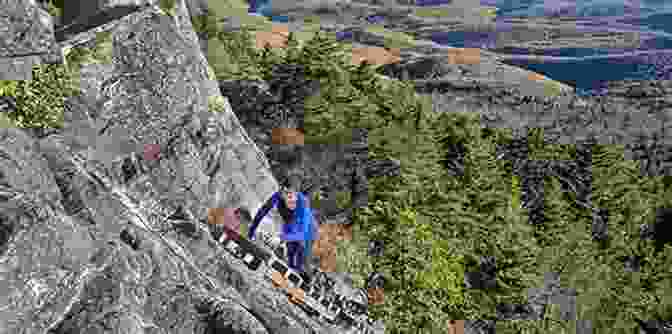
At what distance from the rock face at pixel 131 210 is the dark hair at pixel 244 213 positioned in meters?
0.30

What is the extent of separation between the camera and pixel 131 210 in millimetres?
15672

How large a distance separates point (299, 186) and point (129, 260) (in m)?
25.0

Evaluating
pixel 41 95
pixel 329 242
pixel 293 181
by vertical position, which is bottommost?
pixel 329 242

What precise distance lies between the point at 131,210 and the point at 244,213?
436 inches

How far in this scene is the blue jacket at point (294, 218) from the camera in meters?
14.8

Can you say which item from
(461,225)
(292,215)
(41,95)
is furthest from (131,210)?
(461,225)

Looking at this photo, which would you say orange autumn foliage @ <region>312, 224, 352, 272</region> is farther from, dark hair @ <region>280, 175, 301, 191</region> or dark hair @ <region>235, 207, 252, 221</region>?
dark hair @ <region>235, 207, 252, 221</region>

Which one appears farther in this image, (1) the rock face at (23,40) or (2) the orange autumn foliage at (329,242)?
(2) the orange autumn foliage at (329,242)

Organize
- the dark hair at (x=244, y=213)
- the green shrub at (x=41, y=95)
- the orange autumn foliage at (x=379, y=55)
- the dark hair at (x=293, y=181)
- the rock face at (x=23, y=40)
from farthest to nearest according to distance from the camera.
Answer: the orange autumn foliage at (x=379, y=55)
the dark hair at (x=293, y=181)
the dark hair at (x=244, y=213)
the rock face at (x=23, y=40)
the green shrub at (x=41, y=95)

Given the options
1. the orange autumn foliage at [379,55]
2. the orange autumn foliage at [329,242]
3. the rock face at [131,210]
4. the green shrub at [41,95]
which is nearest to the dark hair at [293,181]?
the orange autumn foliage at [329,242]

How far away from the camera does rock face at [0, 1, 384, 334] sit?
1095cm

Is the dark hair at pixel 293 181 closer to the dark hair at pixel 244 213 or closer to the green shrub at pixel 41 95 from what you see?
the dark hair at pixel 244 213

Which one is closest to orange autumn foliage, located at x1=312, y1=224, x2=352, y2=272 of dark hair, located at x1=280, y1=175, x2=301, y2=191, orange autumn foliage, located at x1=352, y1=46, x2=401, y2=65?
dark hair, located at x1=280, y1=175, x2=301, y2=191

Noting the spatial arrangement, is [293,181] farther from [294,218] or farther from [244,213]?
[294,218]
